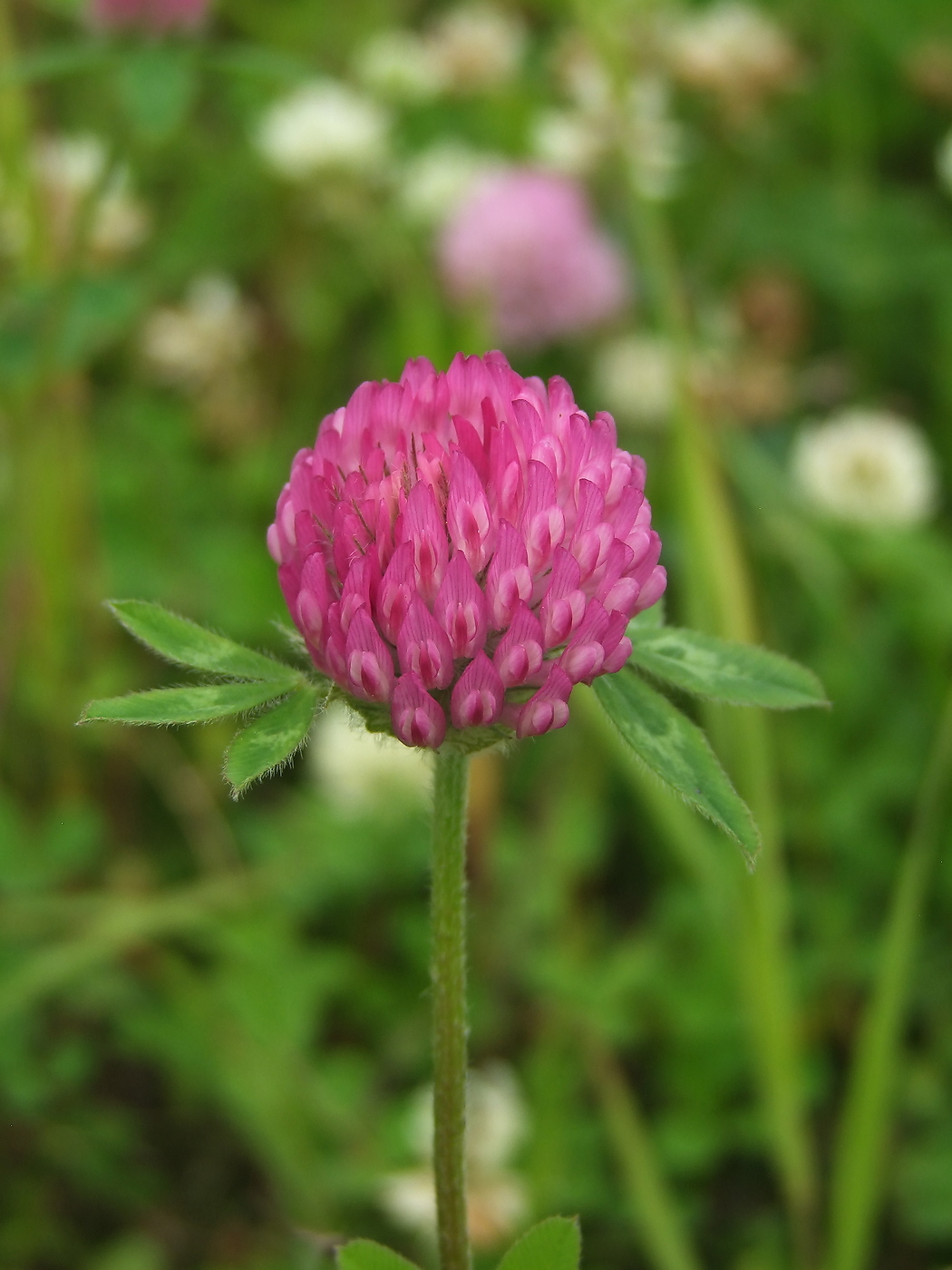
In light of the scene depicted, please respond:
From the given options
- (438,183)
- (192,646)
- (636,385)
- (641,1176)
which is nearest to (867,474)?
(636,385)

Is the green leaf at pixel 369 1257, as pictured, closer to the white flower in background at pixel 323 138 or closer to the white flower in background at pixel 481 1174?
the white flower in background at pixel 481 1174

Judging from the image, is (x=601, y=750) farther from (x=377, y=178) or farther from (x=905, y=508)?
(x=377, y=178)

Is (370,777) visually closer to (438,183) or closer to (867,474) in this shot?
(867,474)

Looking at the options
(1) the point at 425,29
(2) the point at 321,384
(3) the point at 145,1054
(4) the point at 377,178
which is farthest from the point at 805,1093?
(1) the point at 425,29

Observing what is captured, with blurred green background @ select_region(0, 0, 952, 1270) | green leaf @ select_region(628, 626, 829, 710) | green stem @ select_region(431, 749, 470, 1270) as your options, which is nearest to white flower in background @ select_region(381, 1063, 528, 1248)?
blurred green background @ select_region(0, 0, 952, 1270)

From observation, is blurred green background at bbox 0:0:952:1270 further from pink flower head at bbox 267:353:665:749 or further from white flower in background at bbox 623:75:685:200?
pink flower head at bbox 267:353:665:749
